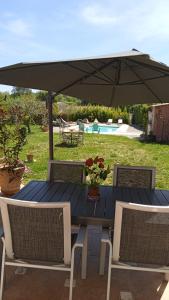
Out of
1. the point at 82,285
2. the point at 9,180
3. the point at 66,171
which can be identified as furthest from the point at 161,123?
the point at 82,285

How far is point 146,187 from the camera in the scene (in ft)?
10.8

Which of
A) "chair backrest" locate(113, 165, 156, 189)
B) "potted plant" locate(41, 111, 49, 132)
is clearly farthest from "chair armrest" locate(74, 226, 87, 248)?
"potted plant" locate(41, 111, 49, 132)

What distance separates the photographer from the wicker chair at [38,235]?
1978 millimetres

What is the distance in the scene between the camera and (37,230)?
6.72 ft

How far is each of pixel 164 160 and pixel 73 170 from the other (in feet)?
19.3

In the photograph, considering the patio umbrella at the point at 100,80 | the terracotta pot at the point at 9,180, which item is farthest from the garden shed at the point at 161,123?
the terracotta pot at the point at 9,180

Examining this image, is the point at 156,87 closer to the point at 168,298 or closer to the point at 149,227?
the point at 149,227

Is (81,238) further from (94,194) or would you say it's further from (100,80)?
(100,80)

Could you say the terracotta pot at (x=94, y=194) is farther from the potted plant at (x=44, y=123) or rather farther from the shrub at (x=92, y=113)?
the shrub at (x=92, y=113)

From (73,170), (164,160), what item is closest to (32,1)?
(73,170)

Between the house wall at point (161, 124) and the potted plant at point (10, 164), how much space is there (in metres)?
9.47

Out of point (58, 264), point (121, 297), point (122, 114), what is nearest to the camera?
point (58, 264)

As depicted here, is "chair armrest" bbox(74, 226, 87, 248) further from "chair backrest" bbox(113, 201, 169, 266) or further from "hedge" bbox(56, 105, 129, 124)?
"hedge" bbox(56, 105, 129, 124)

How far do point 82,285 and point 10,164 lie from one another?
2899 millimetres
